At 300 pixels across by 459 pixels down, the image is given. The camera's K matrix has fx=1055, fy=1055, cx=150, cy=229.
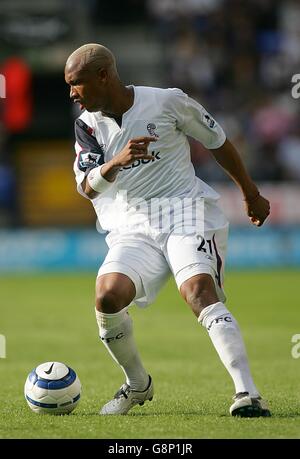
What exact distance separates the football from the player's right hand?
148 cm

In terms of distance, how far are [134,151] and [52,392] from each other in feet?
5.37

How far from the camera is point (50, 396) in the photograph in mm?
6586

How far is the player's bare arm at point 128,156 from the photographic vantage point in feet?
20.0

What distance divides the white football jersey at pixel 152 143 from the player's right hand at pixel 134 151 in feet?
1.52

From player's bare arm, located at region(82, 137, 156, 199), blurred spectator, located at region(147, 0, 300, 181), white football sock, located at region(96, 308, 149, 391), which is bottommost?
white football sock, located at region(96, 308, 149, 391)

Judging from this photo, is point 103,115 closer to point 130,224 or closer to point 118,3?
point 130,224

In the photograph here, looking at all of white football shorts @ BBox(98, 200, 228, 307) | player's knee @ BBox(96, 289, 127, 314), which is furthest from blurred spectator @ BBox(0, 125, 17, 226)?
player's knee @ BBox(96, 289, 127, 314)

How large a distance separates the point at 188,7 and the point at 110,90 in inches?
706

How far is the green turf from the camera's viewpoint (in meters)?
5.95

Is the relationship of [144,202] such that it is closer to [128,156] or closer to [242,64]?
[128,156]

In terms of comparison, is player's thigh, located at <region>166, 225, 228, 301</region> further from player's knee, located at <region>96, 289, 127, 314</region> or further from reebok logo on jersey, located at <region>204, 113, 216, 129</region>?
Result: reebok logo on jersey, located at <region>204, 113, 216, 129</region>

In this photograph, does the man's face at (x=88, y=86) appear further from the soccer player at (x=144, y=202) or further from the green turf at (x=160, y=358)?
the green turf at (x=160, y=358)

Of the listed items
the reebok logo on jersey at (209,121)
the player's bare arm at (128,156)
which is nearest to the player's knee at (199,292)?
the player's bare arm at (128,156)
